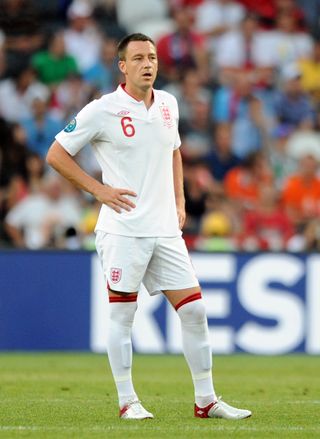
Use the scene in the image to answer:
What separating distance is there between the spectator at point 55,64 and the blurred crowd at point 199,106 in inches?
0.6

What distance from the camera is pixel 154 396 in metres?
9.97

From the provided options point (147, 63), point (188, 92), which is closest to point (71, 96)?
point (188, 92)

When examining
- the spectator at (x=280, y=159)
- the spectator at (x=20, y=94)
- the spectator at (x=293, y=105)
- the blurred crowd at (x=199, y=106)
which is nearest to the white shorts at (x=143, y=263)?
the blurred crowd at (x=199, y=106)

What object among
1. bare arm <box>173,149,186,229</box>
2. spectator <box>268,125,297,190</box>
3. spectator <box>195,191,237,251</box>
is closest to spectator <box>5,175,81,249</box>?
spectator <box>195,191,237,251</box>

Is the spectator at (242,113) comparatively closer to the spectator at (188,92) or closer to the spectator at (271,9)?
the spectator at (188,92)

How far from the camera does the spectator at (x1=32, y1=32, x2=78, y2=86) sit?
1897cm

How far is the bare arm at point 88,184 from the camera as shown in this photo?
312 inches

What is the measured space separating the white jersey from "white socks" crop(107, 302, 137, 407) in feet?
1.53

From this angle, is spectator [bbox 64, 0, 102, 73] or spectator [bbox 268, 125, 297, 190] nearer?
spectator [bbox 268, 125, 297, 190]

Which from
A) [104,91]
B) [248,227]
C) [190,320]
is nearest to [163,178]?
[190,320]

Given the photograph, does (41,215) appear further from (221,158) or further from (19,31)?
(19,31)

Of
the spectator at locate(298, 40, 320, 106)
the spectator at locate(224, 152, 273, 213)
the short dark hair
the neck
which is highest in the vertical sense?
the spectator at locate(298, 40, 320, 106)

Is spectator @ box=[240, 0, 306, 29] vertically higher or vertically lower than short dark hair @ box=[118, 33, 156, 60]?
higher

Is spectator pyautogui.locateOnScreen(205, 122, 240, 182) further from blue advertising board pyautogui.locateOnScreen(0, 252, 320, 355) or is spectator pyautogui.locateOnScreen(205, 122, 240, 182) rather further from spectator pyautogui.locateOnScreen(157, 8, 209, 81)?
blue advertising board pyautogui.locateOnScreen(0, 252, 320, 355)
